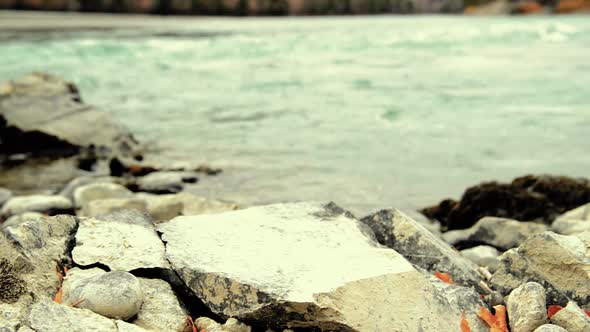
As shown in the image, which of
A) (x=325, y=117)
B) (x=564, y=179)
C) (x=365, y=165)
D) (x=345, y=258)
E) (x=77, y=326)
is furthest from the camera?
(x=325, y=117)

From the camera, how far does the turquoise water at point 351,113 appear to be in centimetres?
689

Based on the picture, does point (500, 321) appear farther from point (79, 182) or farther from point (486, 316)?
point (79, 182)

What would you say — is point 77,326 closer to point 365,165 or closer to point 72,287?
point 72,287

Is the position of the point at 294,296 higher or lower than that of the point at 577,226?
higher

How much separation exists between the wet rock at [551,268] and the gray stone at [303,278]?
0.50m

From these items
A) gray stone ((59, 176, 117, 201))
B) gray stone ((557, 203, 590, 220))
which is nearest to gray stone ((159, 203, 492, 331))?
gray stone ((557, 203, 590, 220))

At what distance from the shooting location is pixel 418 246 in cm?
341

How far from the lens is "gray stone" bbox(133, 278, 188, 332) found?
2.60 meters

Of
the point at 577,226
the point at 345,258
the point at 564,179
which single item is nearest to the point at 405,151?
the point at 564,179

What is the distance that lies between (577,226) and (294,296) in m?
2.76

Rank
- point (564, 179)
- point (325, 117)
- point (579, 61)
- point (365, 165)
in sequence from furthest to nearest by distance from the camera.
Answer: point (579, 61) < point (325, 117) < point (365, 165) < point (564, 179)

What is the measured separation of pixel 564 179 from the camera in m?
5.74

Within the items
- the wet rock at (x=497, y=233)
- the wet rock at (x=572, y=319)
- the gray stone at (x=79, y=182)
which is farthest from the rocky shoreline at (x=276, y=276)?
the gray stone at (x=79, y=182)

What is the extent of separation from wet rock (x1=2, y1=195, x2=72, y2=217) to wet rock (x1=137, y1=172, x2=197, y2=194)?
0.86 metres
